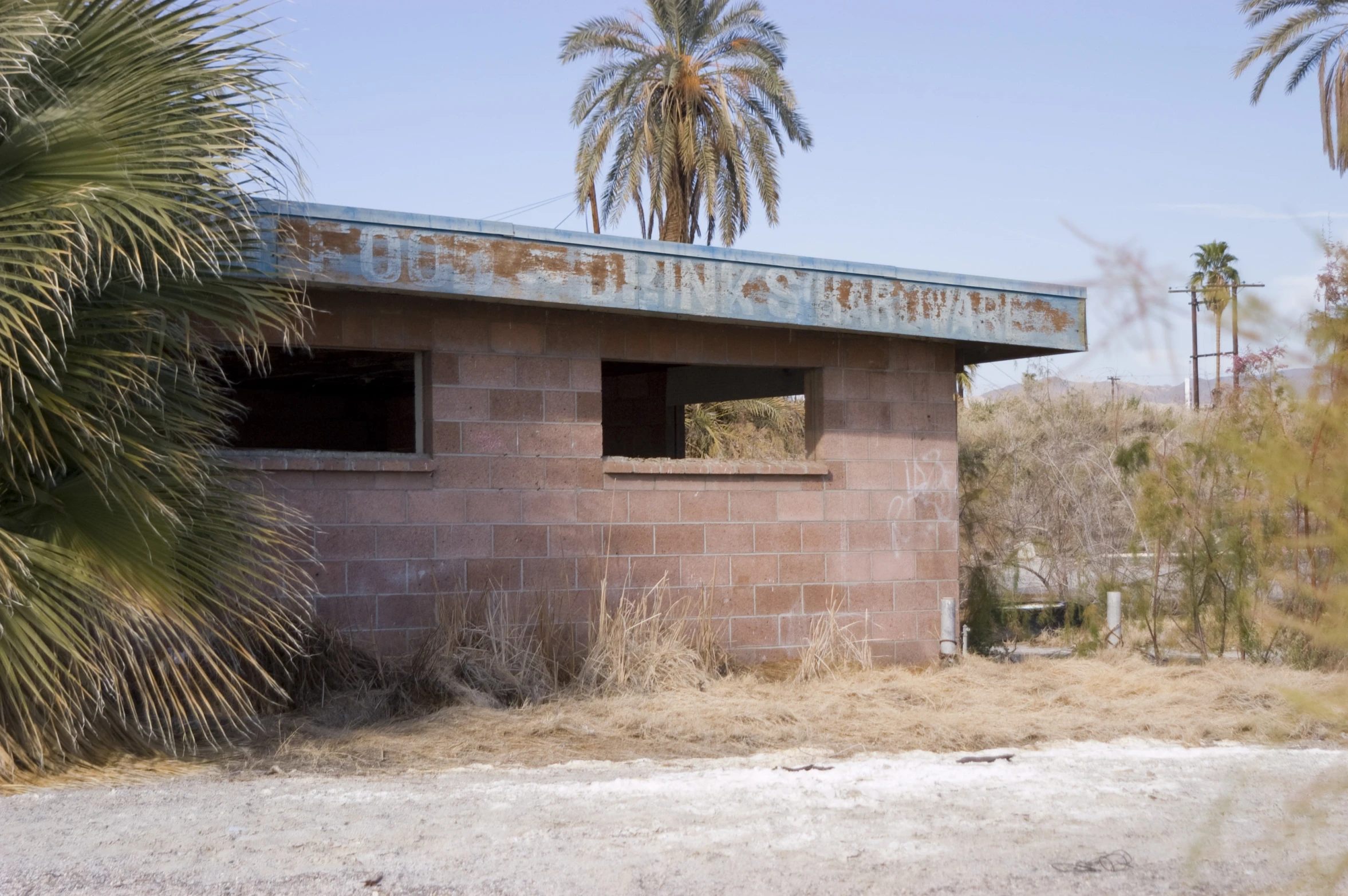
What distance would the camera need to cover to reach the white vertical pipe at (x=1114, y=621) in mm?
11648

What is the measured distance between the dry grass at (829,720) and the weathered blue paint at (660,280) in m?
2.72

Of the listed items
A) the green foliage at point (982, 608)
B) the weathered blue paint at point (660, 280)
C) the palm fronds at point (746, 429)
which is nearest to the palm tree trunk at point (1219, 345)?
the weathered blue paint at point (660, 280)

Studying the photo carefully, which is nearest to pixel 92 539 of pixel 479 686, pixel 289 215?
pixel 289 215

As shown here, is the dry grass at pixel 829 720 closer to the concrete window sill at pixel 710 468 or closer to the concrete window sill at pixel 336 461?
the concrete window sill at pixel 710 468

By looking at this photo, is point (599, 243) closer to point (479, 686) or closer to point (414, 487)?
point (414, 487)

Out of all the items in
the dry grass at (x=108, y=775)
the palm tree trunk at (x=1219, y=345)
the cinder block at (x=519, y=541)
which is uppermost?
the palm tree trunk at (x=1219, y=345)

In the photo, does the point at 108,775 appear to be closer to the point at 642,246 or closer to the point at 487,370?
the point at 487,370

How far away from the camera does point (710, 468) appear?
32.8ft

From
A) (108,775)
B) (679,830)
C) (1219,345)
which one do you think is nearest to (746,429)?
(108,775)

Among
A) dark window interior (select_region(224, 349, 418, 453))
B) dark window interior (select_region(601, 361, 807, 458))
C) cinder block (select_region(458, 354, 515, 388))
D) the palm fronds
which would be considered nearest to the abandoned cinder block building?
cinder block (select_region(458, 354, 515, 388))

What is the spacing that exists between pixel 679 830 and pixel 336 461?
422cm

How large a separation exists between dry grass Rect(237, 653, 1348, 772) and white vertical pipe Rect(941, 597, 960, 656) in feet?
2.40

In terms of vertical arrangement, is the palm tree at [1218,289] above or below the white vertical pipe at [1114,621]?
above

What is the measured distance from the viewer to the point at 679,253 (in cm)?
940
